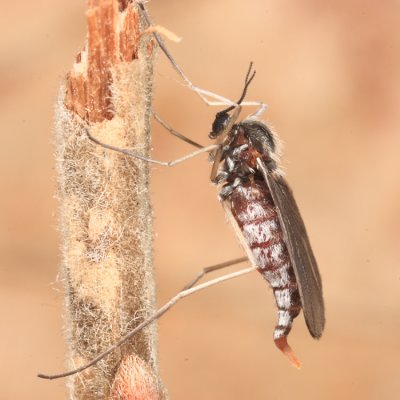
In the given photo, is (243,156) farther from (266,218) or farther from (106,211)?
(106,211)

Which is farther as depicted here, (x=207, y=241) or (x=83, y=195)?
(x=207, y=241)

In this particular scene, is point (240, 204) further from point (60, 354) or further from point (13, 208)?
point (13, 208)

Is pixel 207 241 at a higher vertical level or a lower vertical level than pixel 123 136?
higher

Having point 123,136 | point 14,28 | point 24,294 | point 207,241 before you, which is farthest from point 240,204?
point 14,28

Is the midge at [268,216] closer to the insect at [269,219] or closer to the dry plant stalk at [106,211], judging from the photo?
the insect at [269,219]

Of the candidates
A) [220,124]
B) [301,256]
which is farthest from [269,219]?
[220,124]

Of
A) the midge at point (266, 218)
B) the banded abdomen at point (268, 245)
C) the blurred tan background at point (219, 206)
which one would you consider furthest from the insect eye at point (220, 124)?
the blurred tan background at point (219, 206)

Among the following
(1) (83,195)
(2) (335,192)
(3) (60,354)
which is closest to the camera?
(1) (83,195)

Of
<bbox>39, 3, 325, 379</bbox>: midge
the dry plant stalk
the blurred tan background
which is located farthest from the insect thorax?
the blurred tan background
